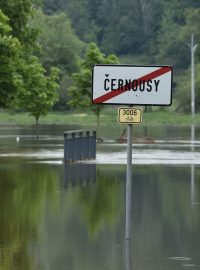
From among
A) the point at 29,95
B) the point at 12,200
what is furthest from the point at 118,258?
the point at 29,95

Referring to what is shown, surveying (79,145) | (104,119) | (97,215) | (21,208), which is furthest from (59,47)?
(97,215)

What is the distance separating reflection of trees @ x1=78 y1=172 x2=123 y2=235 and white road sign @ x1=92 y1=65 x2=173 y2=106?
2.30m

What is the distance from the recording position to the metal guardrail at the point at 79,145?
98.8 ft

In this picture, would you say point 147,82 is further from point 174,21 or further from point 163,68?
point 174,21

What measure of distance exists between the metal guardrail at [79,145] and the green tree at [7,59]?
494 cm

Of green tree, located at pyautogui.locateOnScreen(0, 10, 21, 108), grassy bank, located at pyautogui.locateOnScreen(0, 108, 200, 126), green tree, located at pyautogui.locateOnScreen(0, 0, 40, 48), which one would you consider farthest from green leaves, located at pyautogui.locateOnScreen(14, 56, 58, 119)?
grassy bank, located at pyautogui.locateOnScreen(0, 108, 200, 126)

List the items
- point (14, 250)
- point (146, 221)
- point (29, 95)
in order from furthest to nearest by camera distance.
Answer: point (29, 95), point (146, 221), point (14, 250)

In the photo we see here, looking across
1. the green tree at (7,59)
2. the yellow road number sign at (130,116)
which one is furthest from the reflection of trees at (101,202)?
the green tree at (7,59)

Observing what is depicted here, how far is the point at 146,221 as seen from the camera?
51.2 feet

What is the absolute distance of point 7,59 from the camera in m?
36.2

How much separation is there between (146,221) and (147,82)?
3.32 metres

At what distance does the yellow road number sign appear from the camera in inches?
511

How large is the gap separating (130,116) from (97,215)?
375cm

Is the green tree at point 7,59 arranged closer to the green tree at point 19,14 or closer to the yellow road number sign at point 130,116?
the green tree at point 19,14
